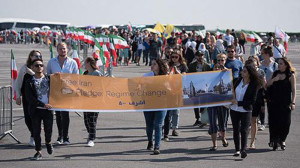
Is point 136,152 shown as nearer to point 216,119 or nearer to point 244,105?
point 216,119

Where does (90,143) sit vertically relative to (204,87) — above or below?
below

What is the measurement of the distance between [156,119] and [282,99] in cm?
238

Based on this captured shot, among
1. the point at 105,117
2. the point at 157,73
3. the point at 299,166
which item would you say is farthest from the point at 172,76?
the point at 105,117

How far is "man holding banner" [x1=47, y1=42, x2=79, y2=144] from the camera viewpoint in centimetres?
1087

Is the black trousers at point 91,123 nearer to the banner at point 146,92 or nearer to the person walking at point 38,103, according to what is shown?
the banner at point 146,92

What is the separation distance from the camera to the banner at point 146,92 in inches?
406

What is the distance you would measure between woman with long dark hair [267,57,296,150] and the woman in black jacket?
100 cm

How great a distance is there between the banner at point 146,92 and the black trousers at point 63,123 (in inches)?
25.1

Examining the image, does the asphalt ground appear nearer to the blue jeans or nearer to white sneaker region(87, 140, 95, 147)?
white sneaker region(87, 140, 95, 147)

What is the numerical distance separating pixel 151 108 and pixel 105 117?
4622 millimetres

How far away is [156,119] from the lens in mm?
10195

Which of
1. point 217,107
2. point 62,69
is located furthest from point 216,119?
point 62,69

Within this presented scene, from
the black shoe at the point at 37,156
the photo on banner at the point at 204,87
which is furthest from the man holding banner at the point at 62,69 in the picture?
the photo on banner at the point at 204,87

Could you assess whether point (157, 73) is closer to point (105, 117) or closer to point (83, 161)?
point (83, 161)
